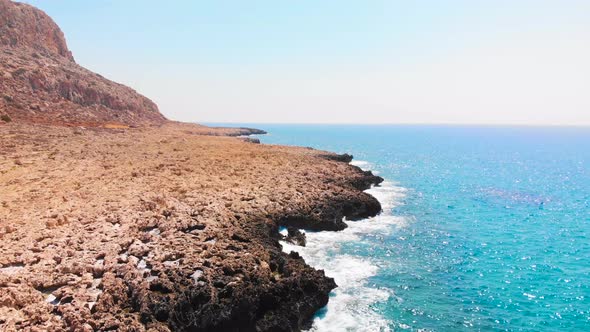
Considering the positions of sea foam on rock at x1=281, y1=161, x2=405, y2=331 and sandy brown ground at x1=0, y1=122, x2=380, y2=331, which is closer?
sandy brown ground at x1=0, y1=122, x2=380, y2=331

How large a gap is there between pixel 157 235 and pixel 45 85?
80.6 meters

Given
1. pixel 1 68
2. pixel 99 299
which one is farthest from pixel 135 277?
pixel 1 68

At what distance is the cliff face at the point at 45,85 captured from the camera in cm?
7544

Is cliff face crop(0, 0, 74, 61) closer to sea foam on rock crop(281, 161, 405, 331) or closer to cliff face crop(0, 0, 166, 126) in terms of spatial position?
cliff face crop(0, 0, 166, 126)

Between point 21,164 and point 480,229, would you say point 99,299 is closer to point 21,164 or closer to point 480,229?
point 21,164

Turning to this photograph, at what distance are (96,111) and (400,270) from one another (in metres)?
90.7

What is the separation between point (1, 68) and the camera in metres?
80.0

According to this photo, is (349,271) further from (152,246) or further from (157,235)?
(152,246)

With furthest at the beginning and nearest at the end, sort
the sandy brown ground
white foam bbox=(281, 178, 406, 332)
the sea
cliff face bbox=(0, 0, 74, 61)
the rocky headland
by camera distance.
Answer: cliff face bbox=(0, 0, 74, 61), the sea, white foam bbox=(281, 178, 406, 332), the rocky headland, the sandy brown ground

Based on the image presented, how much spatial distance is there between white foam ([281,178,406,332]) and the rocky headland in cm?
100

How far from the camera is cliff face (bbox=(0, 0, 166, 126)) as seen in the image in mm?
75438

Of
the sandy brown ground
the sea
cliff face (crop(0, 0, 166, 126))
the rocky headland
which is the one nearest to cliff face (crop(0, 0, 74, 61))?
cliff face (crop(0, 0, 166, 126))

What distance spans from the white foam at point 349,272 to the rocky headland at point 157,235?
1.00 meters

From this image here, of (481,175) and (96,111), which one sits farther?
(96,111)
